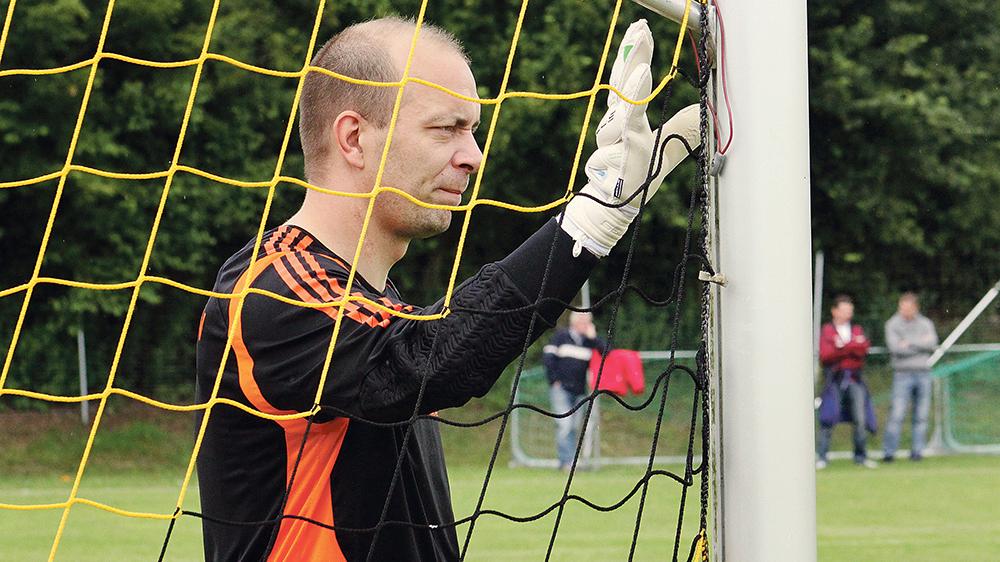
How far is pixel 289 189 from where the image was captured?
56.9 ft

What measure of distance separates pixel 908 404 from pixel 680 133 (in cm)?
1171

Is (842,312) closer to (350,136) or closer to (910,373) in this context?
(910,373)

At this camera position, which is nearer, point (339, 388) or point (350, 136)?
point (339, 388)

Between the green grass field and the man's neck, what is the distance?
5.60m

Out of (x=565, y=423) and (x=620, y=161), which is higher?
(x=620, y=161)

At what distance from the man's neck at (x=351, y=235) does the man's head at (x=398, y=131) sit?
0.09 ft

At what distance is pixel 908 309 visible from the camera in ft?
43.6

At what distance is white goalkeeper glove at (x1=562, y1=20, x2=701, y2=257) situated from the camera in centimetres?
204

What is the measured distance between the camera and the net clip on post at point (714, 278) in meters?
2.13

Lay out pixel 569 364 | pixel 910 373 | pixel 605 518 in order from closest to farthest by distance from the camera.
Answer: pixel 605 518, pixel 569 364, pixel 910 373

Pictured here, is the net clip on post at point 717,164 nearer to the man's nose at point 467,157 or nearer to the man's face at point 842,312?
the man's nose at point 467,157

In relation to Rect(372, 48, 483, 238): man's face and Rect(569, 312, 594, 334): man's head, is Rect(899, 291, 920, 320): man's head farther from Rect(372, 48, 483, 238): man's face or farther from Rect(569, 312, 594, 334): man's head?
Rect(372, 48, 483, 238): man's face

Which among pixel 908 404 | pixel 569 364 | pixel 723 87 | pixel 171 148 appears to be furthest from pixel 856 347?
pixel 723 87

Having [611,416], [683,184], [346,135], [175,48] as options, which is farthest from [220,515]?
[683,184]
